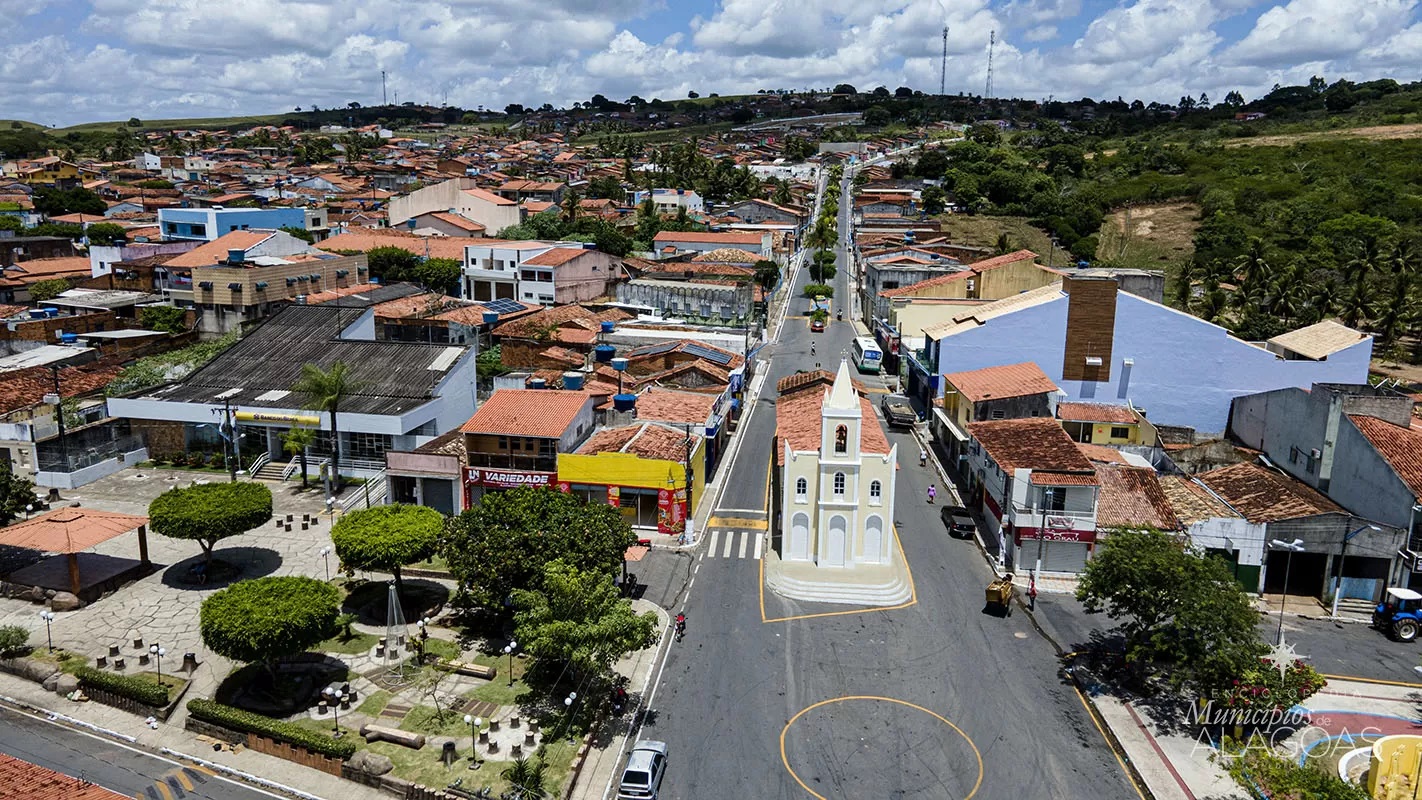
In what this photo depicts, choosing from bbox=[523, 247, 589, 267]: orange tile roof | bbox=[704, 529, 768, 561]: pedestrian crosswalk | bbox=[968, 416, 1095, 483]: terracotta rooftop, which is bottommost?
bbox=[704, 529, 768, 561]: pedestrian crosswalk

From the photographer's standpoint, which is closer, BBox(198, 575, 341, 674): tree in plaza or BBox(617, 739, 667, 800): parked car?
BBox(617, 739, 667, 800): parked car

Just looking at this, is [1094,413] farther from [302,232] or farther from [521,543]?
[302,232]

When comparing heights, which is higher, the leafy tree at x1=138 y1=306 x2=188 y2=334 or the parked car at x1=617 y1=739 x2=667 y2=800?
the leafy tree at x1=138 y1=306 x2=188 y2=334

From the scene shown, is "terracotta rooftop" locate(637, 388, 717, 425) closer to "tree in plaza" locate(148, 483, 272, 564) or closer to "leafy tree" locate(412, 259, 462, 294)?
"tree in plaza" locate(148, 483, 272, 564)

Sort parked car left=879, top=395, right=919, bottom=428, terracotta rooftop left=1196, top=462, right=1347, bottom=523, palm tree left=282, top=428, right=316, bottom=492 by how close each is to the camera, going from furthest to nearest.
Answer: parked car left=879, top=395, right=919, bottom=428, palm tree left=282, top=428, right=316, bottom=492, terracotta rooftop left=1196, top=462, right=1347, bottom=523

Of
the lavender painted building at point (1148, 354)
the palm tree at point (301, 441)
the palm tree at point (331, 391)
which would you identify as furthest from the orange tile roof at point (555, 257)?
the lavender painted building at point (1148, 354)

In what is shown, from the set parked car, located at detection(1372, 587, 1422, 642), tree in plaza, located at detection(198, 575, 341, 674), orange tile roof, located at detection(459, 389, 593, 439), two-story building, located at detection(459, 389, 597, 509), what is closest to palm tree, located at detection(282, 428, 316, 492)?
two-story building, located at detection(459, 389, 597, 509)

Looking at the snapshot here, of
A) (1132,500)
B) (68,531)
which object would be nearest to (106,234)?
(68,531)
